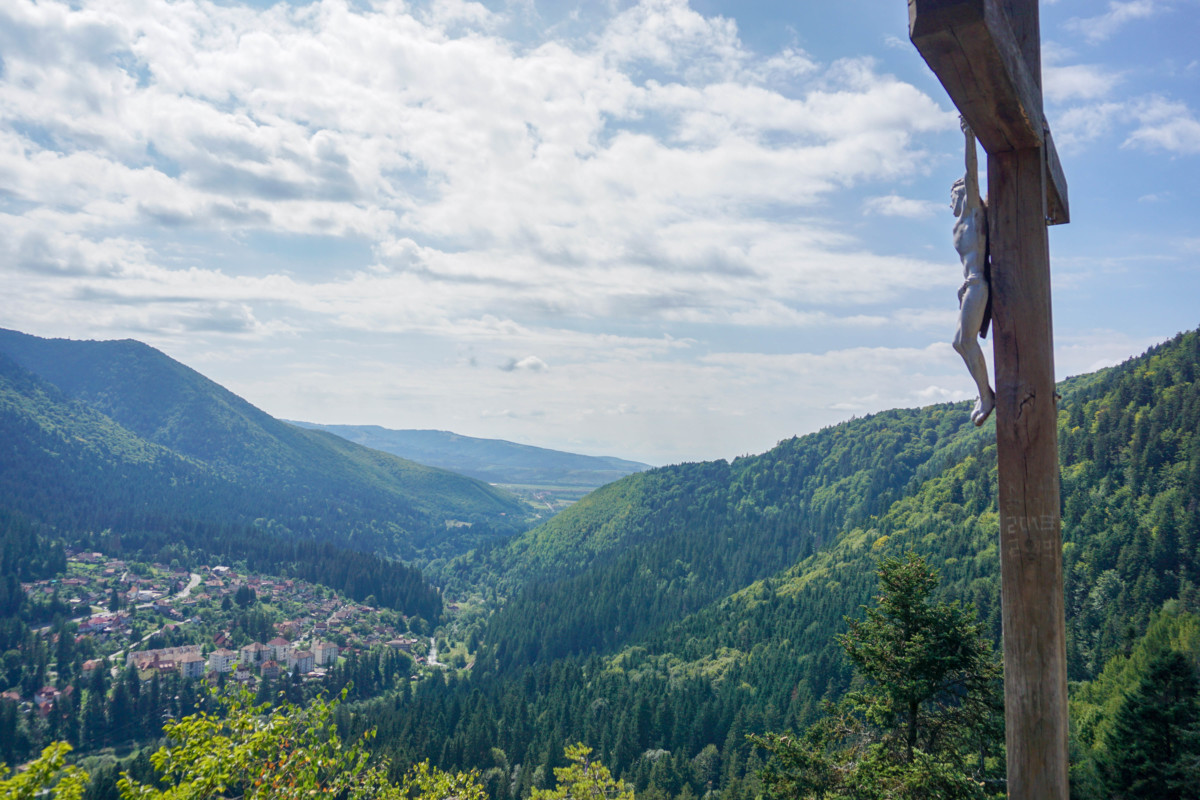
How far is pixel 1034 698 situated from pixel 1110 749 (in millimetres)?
26415

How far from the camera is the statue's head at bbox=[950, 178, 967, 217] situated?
136 inches

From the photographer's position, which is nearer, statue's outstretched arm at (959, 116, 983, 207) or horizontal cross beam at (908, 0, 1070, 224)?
horizontal cross beam at (908, 0, 1070, 224)

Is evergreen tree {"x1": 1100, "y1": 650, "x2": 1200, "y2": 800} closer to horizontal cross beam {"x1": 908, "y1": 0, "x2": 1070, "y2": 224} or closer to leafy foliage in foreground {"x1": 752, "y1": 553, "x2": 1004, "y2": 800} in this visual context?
leafy foliage in foreground {"x1": 752, "y1": 553, "x2": 1004, "y2": 800}

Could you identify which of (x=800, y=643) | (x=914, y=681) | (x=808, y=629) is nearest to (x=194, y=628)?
(x=800, y=643)

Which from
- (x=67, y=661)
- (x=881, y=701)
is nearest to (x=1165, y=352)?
(x=881, y=701)

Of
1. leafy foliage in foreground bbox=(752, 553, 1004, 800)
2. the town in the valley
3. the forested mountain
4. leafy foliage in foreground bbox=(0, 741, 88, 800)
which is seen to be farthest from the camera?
the town in the valley

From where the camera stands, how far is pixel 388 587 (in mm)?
192125

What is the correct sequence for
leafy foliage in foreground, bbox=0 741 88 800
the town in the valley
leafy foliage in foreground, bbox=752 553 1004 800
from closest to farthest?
leafy foliage in foreground, bbox=0 741 88 800
leafy foliage in foreground, bbox=752 553 1004 800
the town in the valley

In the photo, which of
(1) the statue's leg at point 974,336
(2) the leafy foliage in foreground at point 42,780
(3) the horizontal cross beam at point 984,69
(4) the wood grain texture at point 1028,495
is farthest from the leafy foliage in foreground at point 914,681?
(3) the horizontal cross beam at point 984,69

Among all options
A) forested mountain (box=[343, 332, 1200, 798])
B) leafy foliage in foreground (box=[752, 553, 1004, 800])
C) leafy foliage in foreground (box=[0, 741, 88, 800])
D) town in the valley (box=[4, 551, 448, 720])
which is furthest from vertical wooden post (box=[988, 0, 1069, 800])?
town in the valley (box=[4, 551, 448, 720])

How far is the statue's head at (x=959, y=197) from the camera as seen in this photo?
346cm

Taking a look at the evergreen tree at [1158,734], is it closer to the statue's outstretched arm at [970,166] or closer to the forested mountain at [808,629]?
the forested mountain at [808,629]

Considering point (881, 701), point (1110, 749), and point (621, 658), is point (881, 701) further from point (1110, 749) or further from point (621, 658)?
point (621, 658)

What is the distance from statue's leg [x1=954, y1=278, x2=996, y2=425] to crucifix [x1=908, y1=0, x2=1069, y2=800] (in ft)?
0.23
